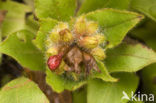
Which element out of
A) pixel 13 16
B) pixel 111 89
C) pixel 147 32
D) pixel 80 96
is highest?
pixel 13 16

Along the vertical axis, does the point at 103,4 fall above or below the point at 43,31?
above

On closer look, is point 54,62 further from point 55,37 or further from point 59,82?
point 59,82

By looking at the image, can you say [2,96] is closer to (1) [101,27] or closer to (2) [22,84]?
(2) [22,84]

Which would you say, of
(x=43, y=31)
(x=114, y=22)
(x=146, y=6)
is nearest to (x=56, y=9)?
(x=43, y=31)

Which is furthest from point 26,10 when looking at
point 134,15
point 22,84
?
point 134,15

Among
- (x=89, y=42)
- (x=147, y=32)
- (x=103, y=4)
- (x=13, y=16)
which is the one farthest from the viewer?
(x=13, y=16)

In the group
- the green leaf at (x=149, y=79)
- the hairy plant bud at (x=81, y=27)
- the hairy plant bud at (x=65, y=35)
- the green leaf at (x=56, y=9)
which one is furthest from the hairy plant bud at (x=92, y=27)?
the green leaf at (x=149, y=79)

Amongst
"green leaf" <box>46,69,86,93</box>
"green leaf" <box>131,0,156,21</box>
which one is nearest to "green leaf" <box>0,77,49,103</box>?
"green leaf" <box>46,69,86,93</box>
